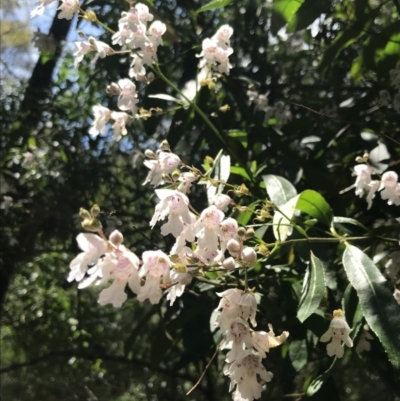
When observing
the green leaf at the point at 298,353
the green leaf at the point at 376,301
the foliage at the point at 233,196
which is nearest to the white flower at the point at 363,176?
the foliage at the point at 233,196

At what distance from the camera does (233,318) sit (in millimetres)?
719

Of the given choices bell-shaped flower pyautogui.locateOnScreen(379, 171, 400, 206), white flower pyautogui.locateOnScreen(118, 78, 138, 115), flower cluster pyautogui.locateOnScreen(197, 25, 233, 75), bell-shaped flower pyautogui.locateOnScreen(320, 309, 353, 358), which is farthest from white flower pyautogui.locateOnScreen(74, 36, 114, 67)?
bell-shaped flower pyautogui.locateOnScreen(320, 309, 353, 358)

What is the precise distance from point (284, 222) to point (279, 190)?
0.58ft

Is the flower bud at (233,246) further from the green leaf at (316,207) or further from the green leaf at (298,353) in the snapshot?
the green leaf at (298,353)

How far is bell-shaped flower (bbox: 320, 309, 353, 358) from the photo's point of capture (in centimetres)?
82

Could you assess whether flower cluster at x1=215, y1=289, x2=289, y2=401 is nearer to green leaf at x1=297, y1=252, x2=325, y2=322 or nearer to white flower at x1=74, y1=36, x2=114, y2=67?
green leaf at x1=297, y1=252, x2=325, y2=322

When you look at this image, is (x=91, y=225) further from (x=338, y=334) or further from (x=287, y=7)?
(x=287, y=7)

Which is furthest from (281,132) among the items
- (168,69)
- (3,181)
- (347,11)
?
(3,181)

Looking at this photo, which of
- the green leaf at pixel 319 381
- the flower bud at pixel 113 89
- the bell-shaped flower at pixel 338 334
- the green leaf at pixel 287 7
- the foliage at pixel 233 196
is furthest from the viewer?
the green leaf at pixel 287 7

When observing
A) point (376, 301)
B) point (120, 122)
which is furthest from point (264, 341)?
point (120, 122)

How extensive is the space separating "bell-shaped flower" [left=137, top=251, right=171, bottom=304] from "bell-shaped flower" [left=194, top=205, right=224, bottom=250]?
9 centimetres

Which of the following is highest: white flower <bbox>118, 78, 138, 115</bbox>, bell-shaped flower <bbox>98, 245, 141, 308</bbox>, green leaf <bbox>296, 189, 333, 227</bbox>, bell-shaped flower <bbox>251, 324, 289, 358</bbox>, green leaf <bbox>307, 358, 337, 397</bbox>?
bell-shaped flower <bbox>98, 245, 141, 308</bbox>

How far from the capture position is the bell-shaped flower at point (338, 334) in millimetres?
825

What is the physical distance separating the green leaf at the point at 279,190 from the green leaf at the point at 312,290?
0.54ft
